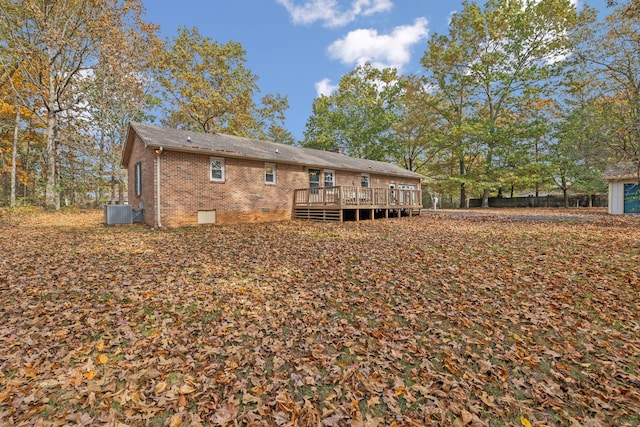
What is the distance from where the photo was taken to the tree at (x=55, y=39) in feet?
51.5

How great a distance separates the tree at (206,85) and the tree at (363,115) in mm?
9419

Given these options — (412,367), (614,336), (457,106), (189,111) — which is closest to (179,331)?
(412,367)

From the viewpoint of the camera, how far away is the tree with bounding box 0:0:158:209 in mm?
15695

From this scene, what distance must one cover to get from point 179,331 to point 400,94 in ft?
114

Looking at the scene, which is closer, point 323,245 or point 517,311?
point 517,311

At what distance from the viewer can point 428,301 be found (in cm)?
457

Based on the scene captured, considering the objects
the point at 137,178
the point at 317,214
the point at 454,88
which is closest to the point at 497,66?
the point at 454,88

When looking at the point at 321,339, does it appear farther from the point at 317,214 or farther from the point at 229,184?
the point at 317,214

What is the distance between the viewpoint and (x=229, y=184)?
1318 centimetres

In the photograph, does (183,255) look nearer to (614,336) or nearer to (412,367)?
(412,367)

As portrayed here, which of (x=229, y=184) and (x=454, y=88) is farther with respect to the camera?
(x=454, y=88)

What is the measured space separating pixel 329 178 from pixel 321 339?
569 inches

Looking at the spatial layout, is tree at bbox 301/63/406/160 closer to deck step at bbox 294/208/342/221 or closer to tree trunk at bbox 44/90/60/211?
deck step at bbox 294/208/342/221

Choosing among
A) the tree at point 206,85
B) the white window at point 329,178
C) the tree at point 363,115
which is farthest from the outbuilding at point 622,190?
the tree at point 206,85
